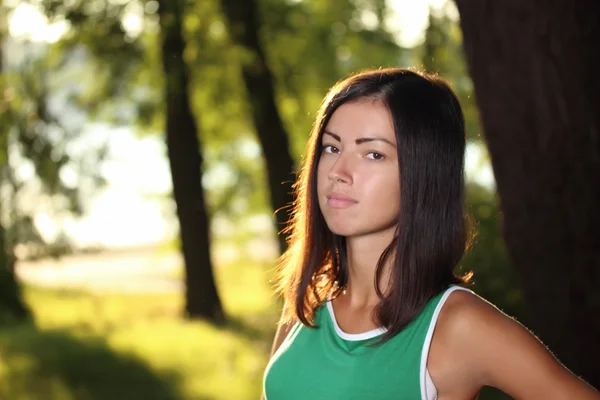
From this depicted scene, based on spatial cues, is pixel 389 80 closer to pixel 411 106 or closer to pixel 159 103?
pixel 411 106

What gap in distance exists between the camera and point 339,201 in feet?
6.77

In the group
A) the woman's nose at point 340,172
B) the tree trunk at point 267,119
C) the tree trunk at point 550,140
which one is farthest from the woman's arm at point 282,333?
the tree trunk at point 267,119

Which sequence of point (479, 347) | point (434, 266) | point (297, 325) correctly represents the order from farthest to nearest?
point (297, 325) < point (434, 266) < point (479, 347)

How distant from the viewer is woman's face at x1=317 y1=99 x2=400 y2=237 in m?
2.02

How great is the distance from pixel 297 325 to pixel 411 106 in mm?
595

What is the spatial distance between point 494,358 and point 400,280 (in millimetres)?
265

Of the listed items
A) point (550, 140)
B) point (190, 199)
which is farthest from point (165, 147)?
point (550, 140)

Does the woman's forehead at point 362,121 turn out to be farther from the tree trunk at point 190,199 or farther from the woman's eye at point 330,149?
the tree trunk at point 190,199

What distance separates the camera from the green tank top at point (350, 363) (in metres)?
1.92

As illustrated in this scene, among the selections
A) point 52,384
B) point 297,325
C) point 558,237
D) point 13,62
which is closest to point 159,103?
point 13,62

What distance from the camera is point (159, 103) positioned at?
38.5 ft

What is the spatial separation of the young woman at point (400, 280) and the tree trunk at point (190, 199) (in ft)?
25.6

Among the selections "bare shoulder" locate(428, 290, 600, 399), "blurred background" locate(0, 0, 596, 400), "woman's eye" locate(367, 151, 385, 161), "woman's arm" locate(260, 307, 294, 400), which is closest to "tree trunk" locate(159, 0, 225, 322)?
"blurred background" locate(0, 0, 596, 400)

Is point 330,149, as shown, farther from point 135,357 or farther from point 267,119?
point 267,119
